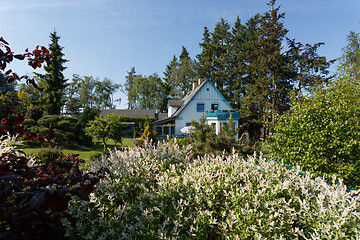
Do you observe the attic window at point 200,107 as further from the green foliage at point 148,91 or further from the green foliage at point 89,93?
the green foliage at point 89,93

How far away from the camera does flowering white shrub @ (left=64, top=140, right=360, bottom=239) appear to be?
205 centimetres

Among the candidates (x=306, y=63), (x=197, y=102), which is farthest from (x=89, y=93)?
(x=306, y=63)

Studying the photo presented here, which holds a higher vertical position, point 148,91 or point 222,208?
point 148,91

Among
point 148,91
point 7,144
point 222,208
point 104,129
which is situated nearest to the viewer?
point 222,208

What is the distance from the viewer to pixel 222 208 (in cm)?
253

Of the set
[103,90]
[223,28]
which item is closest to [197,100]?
[223,28]

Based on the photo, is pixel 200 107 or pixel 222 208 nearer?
pixel 222 208

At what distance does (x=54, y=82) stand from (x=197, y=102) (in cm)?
1918

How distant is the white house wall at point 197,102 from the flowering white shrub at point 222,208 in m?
22.5

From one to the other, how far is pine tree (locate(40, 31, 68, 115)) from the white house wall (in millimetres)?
15448

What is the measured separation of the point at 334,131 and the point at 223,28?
3961 centimetres

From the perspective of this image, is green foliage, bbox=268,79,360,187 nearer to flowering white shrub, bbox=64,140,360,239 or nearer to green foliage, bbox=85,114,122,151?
flowering white shrub, bbox=64,140,360,239

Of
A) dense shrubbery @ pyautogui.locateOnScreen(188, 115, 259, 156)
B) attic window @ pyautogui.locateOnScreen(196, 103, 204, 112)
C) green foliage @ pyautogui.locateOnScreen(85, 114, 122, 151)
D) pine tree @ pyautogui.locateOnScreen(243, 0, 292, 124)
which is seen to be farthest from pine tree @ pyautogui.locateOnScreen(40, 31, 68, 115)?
pine tree @ pyautogui.locateOnScreen(243, 0, 292, 124)

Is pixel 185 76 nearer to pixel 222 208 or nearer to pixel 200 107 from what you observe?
pixel 200 107
